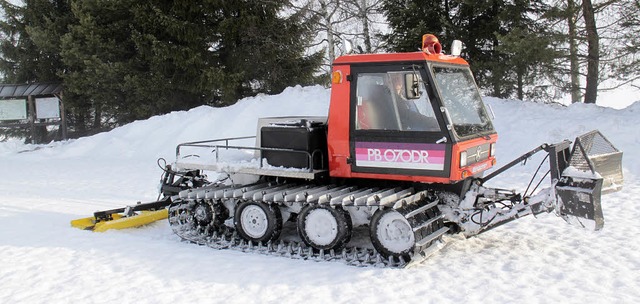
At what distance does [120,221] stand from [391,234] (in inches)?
154

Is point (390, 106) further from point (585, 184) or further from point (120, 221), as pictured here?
point (120, 221)

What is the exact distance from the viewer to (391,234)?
6254mm

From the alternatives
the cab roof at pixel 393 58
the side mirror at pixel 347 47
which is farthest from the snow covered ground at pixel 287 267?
the side mirror at pixel 347 47

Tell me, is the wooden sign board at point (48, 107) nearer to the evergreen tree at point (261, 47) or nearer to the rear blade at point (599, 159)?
the evergreen tree at point (261, 47)

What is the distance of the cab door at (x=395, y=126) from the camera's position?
6.19 meters

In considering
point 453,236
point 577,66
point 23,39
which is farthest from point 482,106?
point 23,39

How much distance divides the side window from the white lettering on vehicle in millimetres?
256

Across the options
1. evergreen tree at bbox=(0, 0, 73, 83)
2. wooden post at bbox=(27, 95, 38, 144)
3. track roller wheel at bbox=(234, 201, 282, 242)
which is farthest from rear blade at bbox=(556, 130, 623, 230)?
wooden post at bbox=(27, 95, 38, 144)

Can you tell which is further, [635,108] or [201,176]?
[635,108]

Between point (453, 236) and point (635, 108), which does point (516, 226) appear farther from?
point (635, 108)

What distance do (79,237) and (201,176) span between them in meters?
2.00

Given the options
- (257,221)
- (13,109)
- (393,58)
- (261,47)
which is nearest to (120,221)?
(257,221)

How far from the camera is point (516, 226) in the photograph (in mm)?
7871

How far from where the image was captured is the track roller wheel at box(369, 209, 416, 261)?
614 centimetres
